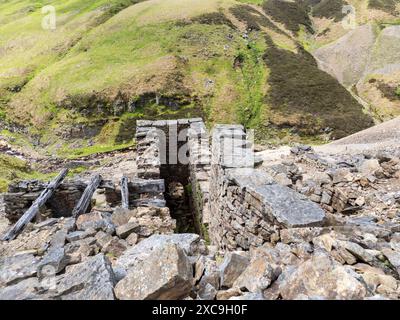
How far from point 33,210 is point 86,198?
4.68 feet

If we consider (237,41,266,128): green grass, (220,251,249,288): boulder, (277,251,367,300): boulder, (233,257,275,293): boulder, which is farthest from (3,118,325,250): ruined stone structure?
(237,41,266,128): green grass

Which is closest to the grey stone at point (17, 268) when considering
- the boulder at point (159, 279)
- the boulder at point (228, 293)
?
the boulder at point (159, 279)

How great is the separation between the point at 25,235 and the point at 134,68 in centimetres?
4833

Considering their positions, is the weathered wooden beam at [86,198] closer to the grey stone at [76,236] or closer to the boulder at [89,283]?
the grey stone at [76,236]

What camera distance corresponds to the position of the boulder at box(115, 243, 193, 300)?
375 cm

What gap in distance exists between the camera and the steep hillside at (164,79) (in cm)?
4572

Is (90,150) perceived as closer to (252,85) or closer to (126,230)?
(252,85)

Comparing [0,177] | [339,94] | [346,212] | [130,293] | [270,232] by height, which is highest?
[130,293]

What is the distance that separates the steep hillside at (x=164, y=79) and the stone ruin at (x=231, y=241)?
32.0 metres

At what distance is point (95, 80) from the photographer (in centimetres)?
5162

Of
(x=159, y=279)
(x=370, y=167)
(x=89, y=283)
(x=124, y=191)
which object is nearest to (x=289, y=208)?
(x=159, y=279)

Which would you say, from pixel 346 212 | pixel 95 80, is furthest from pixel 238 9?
pixel 346 212
